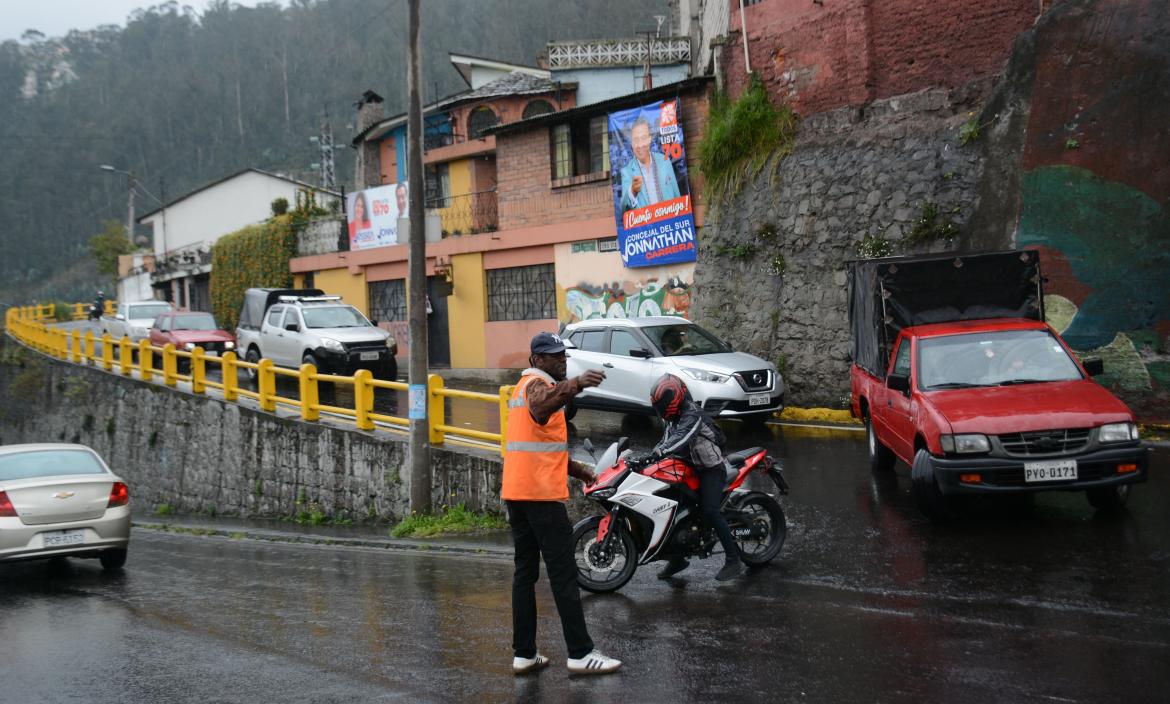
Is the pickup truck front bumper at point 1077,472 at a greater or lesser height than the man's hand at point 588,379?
lesser

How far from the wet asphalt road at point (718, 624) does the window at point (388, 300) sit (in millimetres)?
20041

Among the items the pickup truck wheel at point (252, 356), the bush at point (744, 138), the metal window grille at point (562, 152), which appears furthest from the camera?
the metal window grille at point (562, 152)

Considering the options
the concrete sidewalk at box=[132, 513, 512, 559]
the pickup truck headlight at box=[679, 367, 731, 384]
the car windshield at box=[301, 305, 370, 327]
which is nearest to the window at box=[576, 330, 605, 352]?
the pickup truck headlight at box=[679, 367, 731, 384]

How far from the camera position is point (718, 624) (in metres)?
6.92

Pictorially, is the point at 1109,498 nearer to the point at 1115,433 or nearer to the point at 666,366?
the point at 1115,433

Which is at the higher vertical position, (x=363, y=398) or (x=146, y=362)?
(x=146, y=362)

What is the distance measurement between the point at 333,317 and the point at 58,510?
12166 mm

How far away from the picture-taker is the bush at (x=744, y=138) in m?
19.6

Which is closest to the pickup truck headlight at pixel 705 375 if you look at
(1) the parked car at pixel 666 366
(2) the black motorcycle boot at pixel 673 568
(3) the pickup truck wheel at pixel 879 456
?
(1) the parked car at pixel 666 366

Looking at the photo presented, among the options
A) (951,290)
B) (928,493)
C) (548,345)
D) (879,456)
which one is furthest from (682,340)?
(548,345)

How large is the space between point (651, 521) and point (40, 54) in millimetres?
147908

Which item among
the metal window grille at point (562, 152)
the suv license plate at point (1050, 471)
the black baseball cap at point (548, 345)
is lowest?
the suv license plate at point (1050, 471)

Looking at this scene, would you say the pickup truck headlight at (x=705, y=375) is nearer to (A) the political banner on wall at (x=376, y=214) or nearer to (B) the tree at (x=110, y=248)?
(A) the political banner on wall at (x=376, y=214)

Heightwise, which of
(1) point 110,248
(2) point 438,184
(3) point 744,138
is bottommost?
(3) point 744,138
